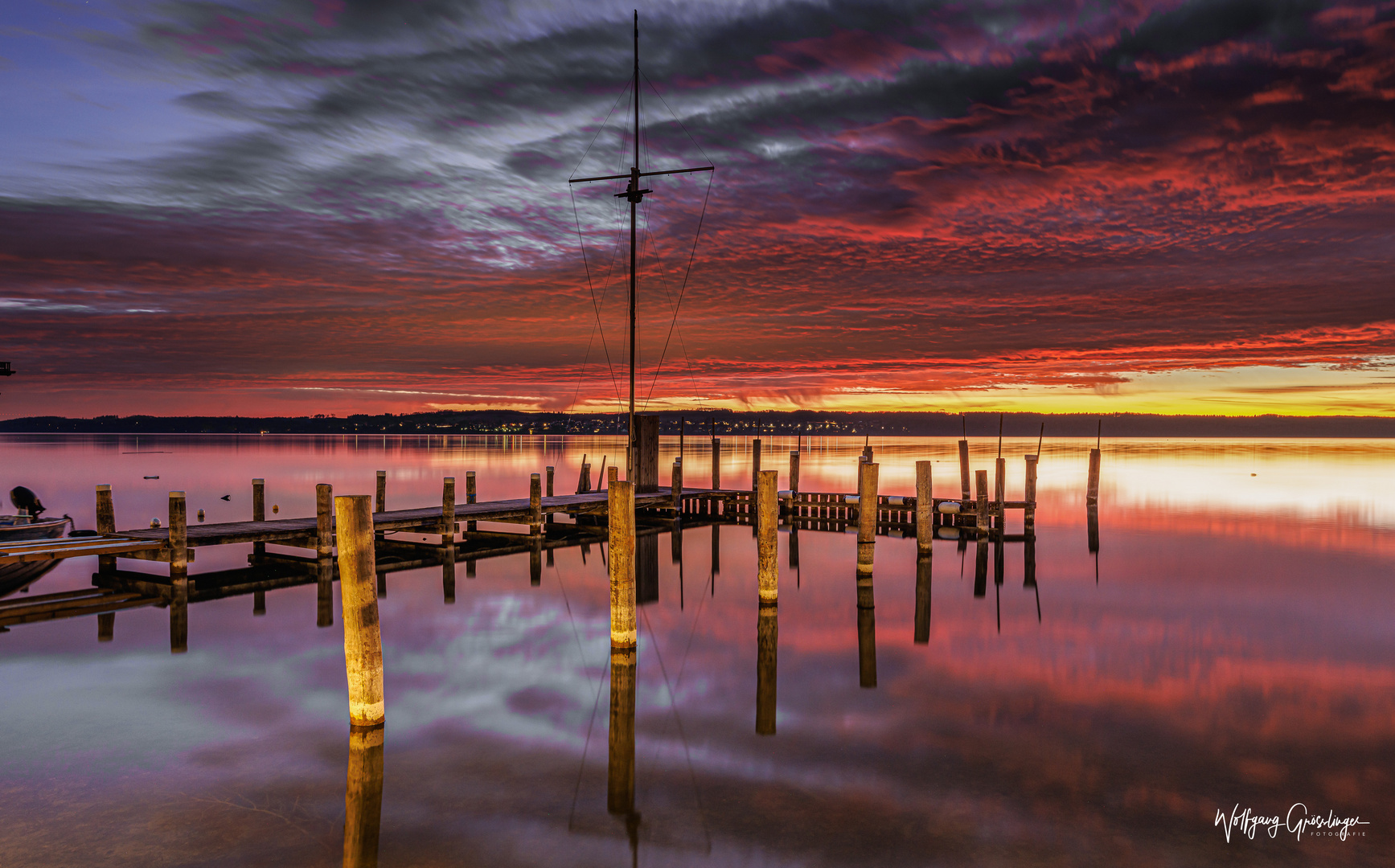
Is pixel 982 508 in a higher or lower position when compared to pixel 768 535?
lower

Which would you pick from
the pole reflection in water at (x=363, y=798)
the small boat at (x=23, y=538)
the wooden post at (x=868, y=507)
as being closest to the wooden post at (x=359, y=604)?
the pole reflection in water at (x=363, y=798)

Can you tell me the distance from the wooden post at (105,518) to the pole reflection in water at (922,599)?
58.8 ft

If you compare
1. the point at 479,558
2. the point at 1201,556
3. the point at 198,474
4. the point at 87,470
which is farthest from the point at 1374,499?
the point at 87,470

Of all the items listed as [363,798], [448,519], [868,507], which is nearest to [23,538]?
[448,519]

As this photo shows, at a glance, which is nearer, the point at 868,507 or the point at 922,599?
the point at 922,599

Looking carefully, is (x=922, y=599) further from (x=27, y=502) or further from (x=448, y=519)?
(x=27, y=502)

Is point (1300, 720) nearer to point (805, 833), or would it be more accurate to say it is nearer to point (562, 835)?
point (805, 833)

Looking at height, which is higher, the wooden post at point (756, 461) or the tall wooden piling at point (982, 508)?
the wooden post at point (756, 461)

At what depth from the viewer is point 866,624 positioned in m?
16.1

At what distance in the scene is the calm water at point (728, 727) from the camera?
7387 millimetres

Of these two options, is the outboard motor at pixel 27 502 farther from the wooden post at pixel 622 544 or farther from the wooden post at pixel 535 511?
the wooden post at pixel 622 544

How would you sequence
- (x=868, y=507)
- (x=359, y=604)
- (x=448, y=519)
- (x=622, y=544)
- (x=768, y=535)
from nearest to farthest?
(x=359, y=604) → (x=622, y=544) → (x=768, y=535) → (x=868, y=507) → (x=448, y=519)

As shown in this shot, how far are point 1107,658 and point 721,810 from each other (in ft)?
30.8
